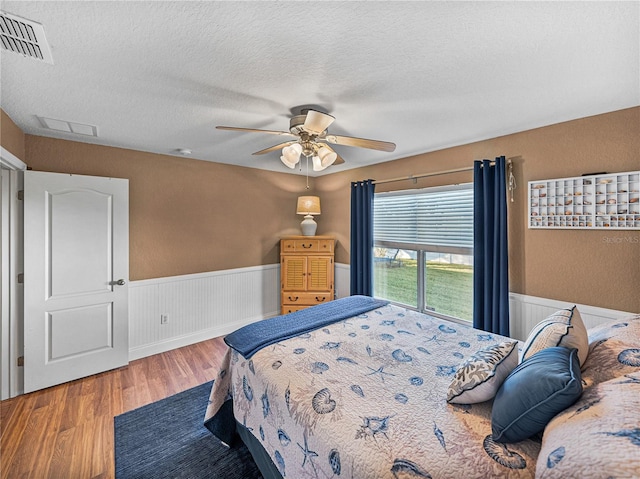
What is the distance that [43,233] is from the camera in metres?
2.66

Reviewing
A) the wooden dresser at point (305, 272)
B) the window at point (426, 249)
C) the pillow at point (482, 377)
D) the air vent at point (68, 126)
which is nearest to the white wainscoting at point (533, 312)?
the window at point (426, 249)

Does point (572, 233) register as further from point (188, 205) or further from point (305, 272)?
point (188, 205)

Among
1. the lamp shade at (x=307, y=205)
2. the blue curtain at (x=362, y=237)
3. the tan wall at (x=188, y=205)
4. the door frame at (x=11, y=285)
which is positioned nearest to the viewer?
the door frame at (x=11, y=285)

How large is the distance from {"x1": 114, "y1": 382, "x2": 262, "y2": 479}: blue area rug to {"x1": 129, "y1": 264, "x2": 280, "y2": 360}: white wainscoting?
3.78 feet

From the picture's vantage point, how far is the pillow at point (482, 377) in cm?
124

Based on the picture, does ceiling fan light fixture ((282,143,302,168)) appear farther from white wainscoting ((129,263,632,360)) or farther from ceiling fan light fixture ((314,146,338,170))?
white wainscoting ((129,263,632,360))

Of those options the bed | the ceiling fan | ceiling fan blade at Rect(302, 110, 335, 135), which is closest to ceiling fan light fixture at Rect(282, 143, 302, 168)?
the ceiling fan

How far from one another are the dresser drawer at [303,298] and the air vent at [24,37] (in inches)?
131

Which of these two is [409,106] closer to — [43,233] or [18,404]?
[43,233]

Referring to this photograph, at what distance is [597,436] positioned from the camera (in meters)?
0.76

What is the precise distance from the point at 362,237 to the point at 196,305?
242 centimetres

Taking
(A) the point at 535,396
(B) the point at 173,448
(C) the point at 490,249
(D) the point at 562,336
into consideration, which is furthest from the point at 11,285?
(C) the point at 490,249

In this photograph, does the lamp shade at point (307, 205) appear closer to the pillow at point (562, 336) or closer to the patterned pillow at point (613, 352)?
the pillow at point (562, 336)

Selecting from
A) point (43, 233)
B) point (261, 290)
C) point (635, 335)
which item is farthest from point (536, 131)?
point (43, 233)
